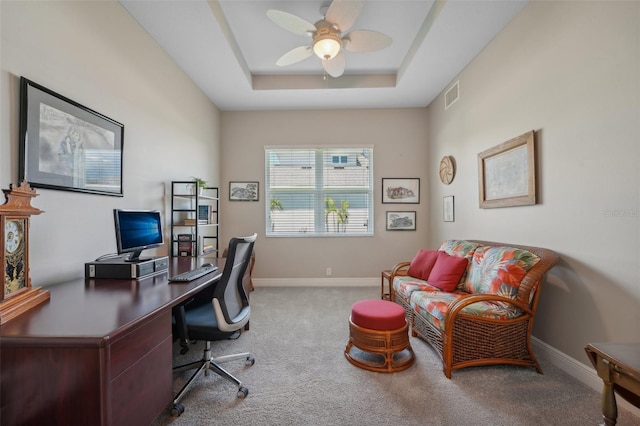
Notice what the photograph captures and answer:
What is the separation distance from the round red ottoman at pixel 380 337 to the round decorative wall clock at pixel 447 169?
229cm

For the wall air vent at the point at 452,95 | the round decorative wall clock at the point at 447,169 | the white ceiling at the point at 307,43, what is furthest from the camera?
the round decorative wall clock at the point at 447,169

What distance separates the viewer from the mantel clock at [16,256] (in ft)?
3.87

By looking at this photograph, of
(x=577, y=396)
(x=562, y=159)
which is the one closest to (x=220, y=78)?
(x=562, y=159)

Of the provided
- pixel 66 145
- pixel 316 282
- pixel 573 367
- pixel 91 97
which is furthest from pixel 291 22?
pixel 316 282

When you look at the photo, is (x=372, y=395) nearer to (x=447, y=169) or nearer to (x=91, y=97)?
(x=91, y=97)

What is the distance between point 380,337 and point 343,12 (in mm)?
2576

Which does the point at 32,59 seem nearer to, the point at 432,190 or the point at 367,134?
the point at 367,134

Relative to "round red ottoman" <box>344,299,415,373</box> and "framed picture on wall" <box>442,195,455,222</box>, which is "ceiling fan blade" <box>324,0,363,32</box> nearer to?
"round red ottoman" <box>344,299,415,373</box>

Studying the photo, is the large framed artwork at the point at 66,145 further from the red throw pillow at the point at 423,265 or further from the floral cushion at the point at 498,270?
the floral cushion at the point at 498,270

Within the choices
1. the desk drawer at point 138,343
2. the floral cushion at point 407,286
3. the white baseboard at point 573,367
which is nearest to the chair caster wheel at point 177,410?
the desk drawer at point 138,343

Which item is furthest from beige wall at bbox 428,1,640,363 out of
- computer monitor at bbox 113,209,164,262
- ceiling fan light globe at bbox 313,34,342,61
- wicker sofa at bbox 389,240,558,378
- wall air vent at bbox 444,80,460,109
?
computer monitor at bbox 113,209,164,262

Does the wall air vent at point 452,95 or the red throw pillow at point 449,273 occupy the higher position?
the wall air vent at point 452,95

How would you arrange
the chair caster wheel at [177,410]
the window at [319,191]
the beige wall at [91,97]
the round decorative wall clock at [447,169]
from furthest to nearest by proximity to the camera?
the window at [319,191]
the round decorative wall clock at [447,169]
the chair caster wheel at [177,410]
the beige wall at [91,97]

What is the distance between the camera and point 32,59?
1585 millimetres
